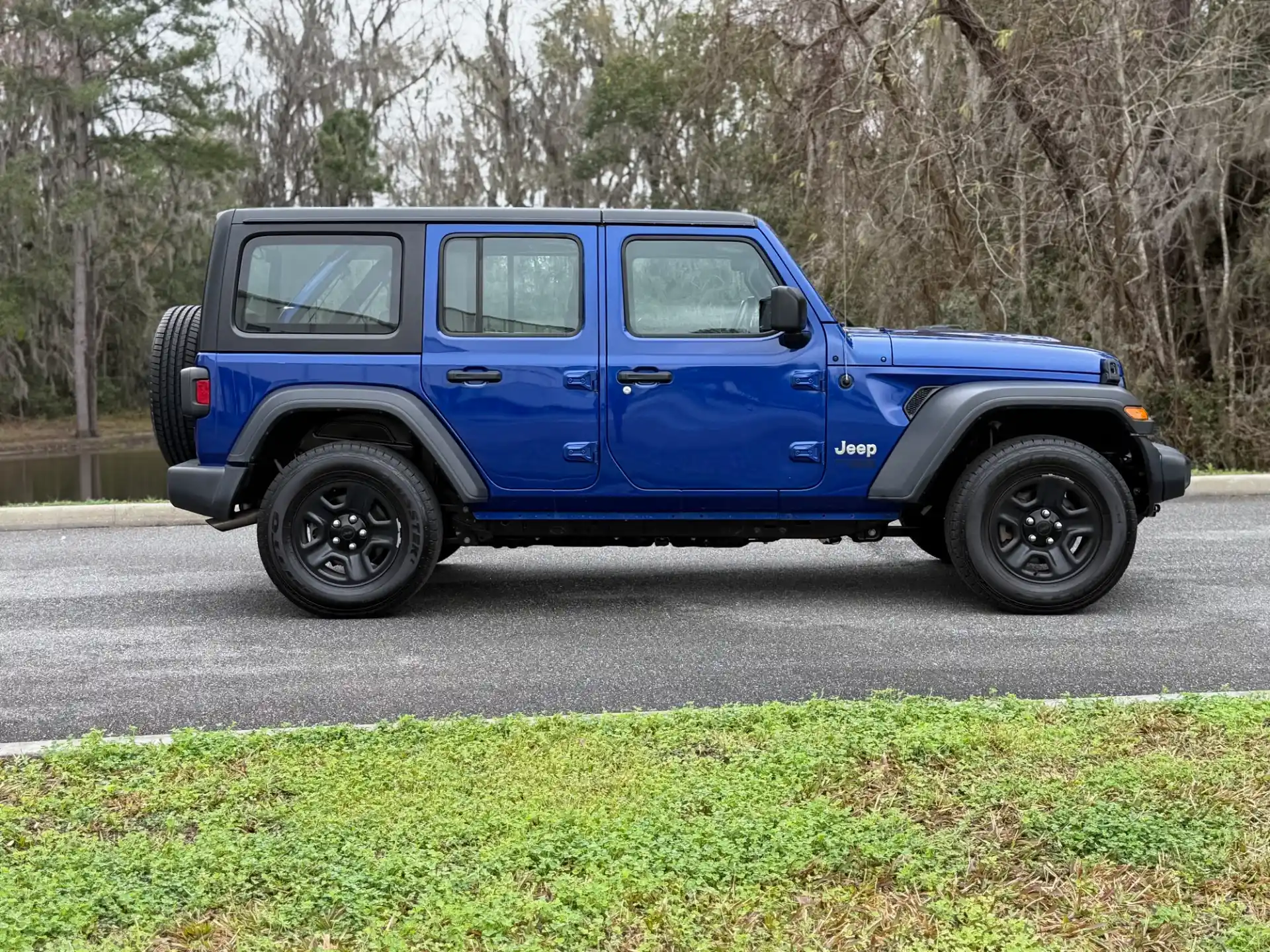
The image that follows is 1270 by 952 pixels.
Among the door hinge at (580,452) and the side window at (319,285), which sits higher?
the side window at (319,285)

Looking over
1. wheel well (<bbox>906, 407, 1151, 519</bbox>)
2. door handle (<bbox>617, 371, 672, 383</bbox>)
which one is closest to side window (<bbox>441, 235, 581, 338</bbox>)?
door handle (<bbox>617, 371, 672, 383</bbox>)

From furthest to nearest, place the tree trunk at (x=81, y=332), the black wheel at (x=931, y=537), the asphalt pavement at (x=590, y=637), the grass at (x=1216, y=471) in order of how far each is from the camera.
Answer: the tree trunk at (x=81, y=332) → the grass at (x=1216, y=471) → the black wheel at (x=931, y=537) → the asphalt pavement at (x=590, y=637)

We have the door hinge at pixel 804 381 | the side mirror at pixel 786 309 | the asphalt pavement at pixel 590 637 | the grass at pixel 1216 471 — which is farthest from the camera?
the grass at pixel 1216 471

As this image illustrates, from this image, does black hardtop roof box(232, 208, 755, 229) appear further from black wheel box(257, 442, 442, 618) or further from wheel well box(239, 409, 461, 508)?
black wheel box(257, 442, 442, 618)

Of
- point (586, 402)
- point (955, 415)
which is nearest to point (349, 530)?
point (586, 402)

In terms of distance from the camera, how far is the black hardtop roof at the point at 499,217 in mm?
6477

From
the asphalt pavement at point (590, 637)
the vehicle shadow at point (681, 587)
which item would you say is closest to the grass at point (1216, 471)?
the asphalt pavement at point (590, 637)

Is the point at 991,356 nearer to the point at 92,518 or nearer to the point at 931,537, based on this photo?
the point at 931,537

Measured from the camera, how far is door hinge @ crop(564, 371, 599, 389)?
6367 millimetres

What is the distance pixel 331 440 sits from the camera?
6633 mm

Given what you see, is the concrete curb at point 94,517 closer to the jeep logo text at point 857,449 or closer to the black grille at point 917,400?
the jeep logo text at point 857,449

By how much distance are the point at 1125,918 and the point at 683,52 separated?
118 feet

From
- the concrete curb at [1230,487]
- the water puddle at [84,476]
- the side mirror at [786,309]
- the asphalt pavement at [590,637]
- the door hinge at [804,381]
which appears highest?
the side mirror at [786,309]

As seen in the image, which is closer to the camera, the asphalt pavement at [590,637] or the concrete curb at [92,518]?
the asphalt pavement at [590,637]
